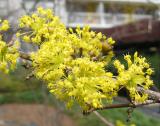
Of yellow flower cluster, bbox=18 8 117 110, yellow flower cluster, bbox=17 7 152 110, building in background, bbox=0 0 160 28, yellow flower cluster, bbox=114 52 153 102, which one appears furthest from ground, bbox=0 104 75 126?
building in background, bbox=0 0 160 28

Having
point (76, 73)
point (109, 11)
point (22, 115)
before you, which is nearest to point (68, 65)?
point (76, 73)

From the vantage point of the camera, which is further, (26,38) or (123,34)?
(123,34)

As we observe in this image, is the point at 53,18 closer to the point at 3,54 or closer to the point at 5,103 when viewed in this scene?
the point at 3,54

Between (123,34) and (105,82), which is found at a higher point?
Answer: (105,82)

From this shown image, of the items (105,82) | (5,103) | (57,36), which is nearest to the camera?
(105,82)

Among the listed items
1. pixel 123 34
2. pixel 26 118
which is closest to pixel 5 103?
pixel 26 118

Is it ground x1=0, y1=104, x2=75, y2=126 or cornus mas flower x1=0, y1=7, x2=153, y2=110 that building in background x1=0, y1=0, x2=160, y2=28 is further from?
cornus mas flower x1=0, y1=7, x2=153, y2=110

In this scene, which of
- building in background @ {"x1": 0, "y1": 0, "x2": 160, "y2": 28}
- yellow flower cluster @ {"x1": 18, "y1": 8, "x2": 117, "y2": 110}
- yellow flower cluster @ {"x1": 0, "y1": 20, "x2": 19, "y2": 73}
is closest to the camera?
yellow flower cluster @ {"x1": 18, "y1": 8, "x2": 117, "y2": 110}

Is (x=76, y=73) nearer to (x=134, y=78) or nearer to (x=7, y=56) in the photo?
(x=134, y=78)

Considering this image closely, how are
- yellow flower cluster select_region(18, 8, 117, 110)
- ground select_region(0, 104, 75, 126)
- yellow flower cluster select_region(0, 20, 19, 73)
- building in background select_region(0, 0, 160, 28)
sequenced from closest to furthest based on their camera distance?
yellow flower cluster select_region(18, 8, 117, 110) < yellow flower cluster select_region(0, 20, 19, 73) < ground select_region(0, 104, 75, 126) < building in background select_region(0, 0, 160, 28)
